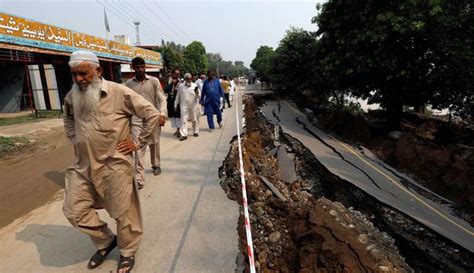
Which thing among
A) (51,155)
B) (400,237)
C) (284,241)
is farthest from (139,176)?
(400,237)

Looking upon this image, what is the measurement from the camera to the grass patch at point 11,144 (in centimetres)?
677

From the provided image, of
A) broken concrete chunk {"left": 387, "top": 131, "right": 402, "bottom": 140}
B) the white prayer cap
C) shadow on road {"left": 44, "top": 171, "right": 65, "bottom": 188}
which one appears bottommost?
broken concrete chunk {"left": 387, "top": 131, "right": 402, "bottom": 140}

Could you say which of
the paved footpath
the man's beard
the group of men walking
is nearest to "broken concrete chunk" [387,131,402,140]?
the paved footpath

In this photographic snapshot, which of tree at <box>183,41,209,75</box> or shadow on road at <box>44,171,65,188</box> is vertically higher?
tree at <box>183,41,209,75</box>

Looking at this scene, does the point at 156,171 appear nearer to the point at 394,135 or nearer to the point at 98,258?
the point at 98,258

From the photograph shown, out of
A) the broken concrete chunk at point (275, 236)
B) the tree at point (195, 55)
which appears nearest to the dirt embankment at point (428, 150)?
the broken concrete chunk at point (275, 236)

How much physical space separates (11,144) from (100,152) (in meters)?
6.11

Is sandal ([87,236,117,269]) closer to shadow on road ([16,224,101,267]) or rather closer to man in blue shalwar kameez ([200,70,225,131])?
shadow on road ([16,224,101,267])

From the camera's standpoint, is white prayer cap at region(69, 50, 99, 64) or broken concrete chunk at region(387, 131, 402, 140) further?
broken concrete chunk at region(387, 131, 402, 140)

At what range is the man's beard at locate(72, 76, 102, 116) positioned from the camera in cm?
252

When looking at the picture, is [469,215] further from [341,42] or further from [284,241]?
[341,42]

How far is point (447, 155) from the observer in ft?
20.6

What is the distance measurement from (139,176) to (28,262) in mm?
Result: 1941

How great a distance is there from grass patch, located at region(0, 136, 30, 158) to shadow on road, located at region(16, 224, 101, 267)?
4.07 metres
